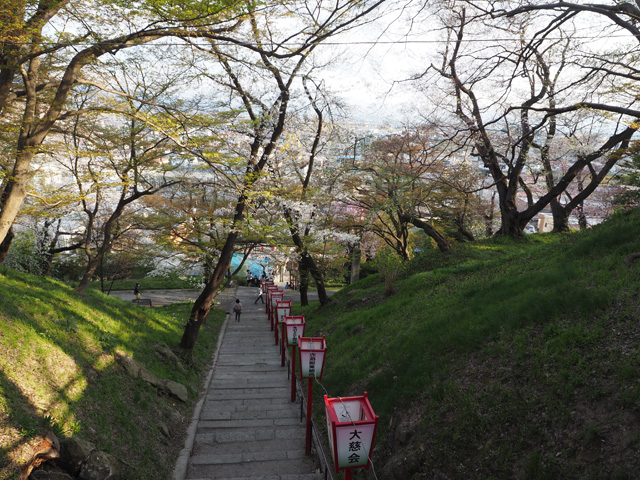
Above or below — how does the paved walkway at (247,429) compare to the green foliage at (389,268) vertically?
below

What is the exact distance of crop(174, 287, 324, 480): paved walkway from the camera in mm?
5918

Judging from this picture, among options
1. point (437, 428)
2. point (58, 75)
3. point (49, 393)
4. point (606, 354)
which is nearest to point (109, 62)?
point (58, 75)

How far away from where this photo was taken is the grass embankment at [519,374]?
3.83 m

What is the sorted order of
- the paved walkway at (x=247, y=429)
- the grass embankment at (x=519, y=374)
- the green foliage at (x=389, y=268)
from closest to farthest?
the grass embankment at (x=519, y=374), the paved walkway at (x=247, y=429), the green foliage at (x=389, y=268)

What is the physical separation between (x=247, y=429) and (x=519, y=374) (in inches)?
182

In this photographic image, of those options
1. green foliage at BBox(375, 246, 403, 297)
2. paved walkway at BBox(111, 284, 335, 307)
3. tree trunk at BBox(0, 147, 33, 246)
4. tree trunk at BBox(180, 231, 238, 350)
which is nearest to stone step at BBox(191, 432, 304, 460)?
tree trunk at BBox(180, 231, 238, 350)

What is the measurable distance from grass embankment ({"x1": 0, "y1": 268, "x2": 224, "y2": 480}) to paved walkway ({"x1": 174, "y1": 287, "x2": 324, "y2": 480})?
36cm

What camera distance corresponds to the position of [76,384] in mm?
5488

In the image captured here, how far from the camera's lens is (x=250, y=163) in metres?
10.3

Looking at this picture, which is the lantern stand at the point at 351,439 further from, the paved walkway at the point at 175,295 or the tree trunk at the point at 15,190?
the paved walkway at the point at 175,295

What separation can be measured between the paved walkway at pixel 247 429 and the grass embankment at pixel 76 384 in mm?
361

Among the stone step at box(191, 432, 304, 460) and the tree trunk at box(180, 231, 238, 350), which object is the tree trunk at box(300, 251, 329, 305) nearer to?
A: the tree trunk at box(180, 231, 238, 350)

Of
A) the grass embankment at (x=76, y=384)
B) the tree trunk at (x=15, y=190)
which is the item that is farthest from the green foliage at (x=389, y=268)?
the tree trunk at (x=15, y=190)

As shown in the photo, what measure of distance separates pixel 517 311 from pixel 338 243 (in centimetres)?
1218
